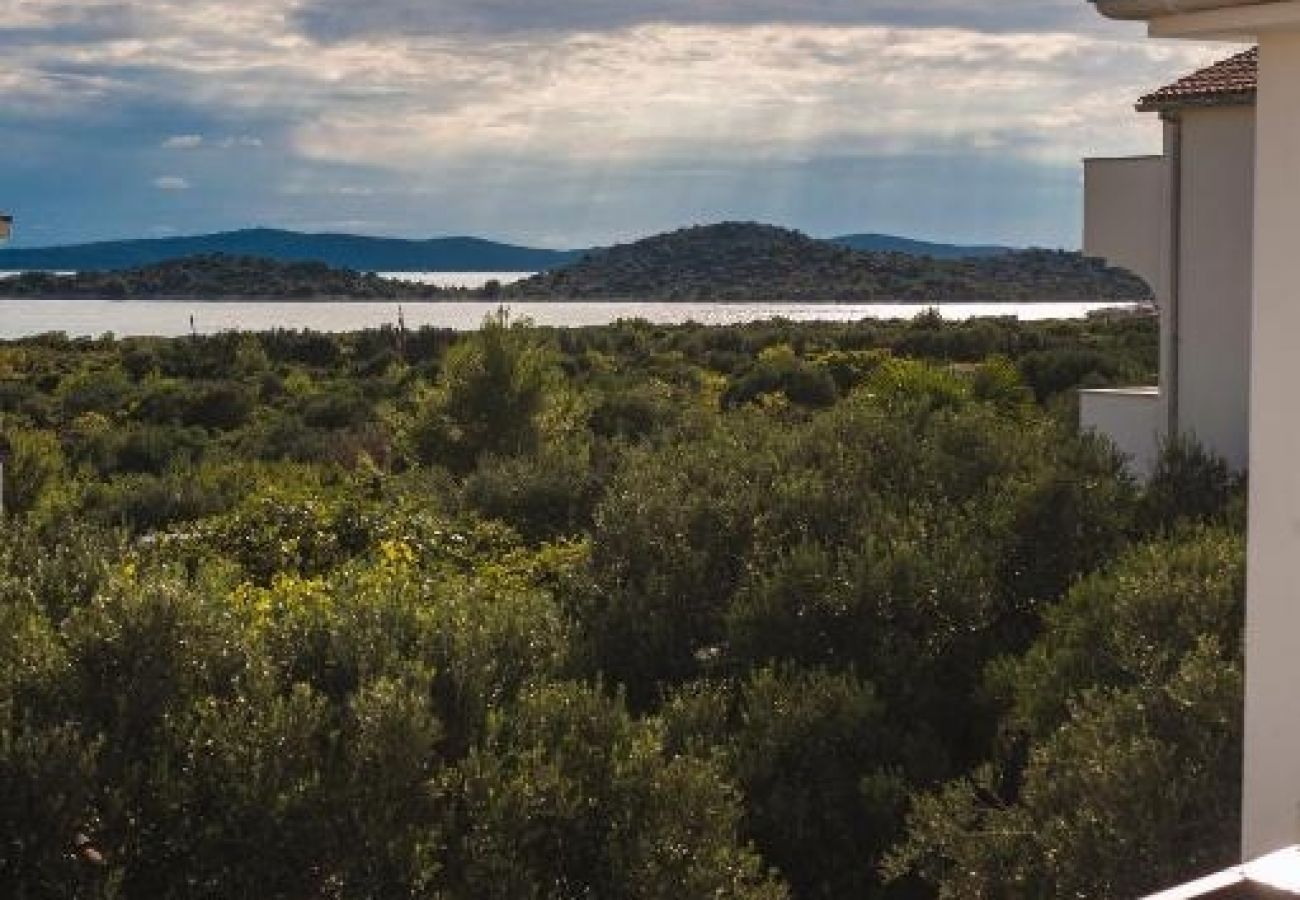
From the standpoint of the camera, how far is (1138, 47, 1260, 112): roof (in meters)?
16.7

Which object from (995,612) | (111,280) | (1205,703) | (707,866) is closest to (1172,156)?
(995,612)

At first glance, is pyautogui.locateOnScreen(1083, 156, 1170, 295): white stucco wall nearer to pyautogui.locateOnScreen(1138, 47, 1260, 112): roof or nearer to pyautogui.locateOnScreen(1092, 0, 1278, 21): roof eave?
pyautogui.locateOnScreen(1138, 47, 1260, 112): roof

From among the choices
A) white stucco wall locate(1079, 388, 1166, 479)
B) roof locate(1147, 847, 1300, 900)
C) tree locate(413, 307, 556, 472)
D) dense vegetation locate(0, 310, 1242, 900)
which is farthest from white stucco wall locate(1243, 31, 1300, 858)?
tree locate(413, 307, 556, 472)

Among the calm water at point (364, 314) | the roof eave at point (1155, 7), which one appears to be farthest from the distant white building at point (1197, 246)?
the calm water at point (364, 314)

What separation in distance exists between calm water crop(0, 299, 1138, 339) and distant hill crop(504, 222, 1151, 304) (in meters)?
1.19

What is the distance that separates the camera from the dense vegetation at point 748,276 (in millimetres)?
139250

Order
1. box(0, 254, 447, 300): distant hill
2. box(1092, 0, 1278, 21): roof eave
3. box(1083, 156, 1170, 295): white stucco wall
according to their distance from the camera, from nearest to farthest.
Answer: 1. box(1092, 0, 1278, 21): roof eave
2. box(1083, 156, 1170, 295): white stucco wall
3. box(0, 254, 447, 300): distant hill

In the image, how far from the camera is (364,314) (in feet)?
497

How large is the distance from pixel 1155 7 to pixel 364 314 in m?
149

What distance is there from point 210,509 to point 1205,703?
1916 centimetres

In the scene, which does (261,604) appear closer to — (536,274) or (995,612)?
(995,612)

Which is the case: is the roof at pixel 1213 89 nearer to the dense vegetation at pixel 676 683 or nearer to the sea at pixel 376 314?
the dense vegetation at pixel 676 683

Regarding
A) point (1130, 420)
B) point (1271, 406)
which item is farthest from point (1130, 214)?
point (1271, 406)

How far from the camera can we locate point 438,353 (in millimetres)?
79062
